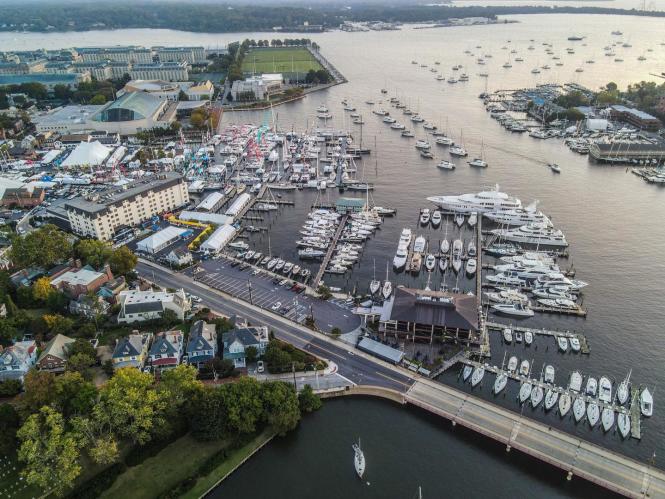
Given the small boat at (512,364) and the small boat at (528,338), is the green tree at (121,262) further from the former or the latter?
the small boat at (528,338)

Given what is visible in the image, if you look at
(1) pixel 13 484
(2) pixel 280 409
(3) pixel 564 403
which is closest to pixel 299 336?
(2) pixel 280 409

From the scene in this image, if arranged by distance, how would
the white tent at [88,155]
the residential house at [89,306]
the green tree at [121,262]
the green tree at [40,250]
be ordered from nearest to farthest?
the residential house at [89,306] < the green tree at [121,262] < the green tree at [40,250] < the white tent at [88,155]

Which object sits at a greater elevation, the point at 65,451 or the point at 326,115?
the point at 326,115

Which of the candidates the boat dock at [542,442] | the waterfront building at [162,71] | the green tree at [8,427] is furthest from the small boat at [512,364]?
the waterfront building at [162,71]

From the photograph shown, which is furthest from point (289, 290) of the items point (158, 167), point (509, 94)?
point (509, 94)

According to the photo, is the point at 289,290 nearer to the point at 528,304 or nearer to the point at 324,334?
the point at 324,334

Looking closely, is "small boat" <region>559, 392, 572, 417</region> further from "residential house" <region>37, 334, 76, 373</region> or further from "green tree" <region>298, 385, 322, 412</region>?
"residential house" <region>37, 334, 76, 373</region>

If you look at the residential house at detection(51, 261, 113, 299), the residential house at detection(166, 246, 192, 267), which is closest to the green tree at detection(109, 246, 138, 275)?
the residential house at detection(51, 261, 113, 299)
